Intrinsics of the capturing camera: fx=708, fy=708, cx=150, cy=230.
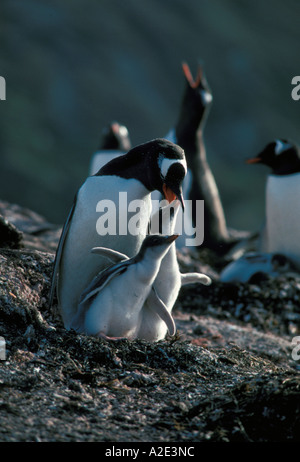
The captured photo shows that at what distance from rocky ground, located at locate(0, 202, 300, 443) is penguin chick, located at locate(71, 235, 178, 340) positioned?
0.15 metres

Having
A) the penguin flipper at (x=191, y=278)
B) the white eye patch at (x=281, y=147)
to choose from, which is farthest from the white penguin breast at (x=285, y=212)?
the penguin flipper at (x=191, y=278)

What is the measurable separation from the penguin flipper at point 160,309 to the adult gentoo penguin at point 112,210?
0.37m

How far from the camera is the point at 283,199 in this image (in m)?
6.94

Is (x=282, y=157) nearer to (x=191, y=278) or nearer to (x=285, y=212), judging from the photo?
(x=285, y=212)

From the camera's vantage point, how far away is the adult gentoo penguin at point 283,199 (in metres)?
6.90

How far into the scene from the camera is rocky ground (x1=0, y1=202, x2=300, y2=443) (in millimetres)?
2248

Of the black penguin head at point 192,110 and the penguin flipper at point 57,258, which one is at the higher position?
the black penguin head at point 192,110

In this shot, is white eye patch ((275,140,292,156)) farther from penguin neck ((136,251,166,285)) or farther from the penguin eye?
penguin neck ((136,251,166,285))

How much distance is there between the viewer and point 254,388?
260 cm

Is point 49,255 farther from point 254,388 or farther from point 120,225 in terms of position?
point 254,388

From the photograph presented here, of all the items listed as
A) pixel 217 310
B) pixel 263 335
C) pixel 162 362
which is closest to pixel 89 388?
pixel 162 362

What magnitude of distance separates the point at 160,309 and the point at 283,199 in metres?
3.97

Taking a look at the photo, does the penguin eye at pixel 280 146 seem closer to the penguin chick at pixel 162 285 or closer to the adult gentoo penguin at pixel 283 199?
the adult gentoo penguin at pixel 283 199
